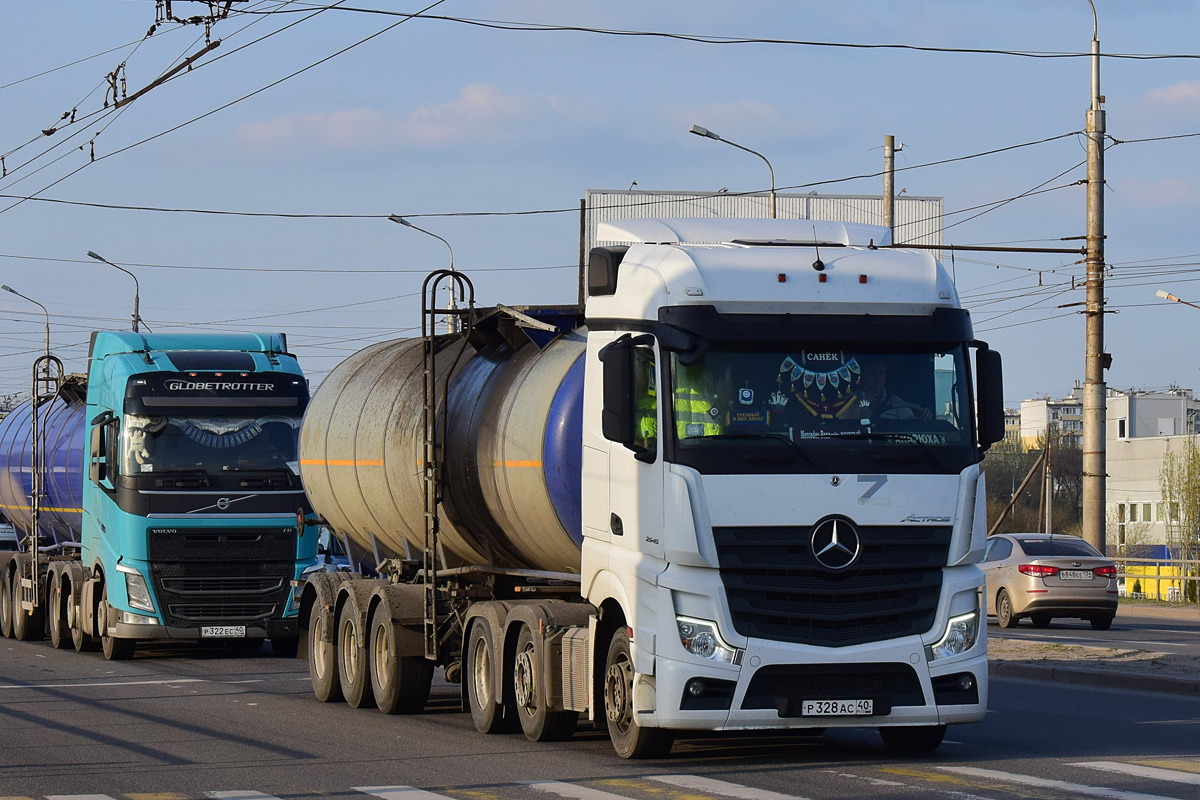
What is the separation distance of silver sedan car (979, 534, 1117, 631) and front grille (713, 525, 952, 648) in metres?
16.7

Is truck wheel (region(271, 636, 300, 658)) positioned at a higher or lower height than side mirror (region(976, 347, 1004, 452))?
lower

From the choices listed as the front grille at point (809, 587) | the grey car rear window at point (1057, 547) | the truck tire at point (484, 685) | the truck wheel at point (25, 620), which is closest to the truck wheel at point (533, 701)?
the truck tire at point (484, 685)

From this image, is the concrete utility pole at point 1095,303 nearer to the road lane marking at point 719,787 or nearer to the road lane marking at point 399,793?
the road lane marking at point 719,787

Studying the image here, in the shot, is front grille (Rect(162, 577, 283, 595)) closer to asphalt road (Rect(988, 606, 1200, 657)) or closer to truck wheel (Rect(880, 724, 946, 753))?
asphalt road (Rect(988, 606, 1200, 657))

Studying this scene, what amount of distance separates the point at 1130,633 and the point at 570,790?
19.3 m

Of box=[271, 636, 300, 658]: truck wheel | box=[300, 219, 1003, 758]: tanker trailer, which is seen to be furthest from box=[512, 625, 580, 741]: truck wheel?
box=[271, 636, 300, 658]: truck wheel

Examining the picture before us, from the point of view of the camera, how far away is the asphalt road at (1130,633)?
2392cm

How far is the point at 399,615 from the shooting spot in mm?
15320

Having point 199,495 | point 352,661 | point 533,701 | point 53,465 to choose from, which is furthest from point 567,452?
point 53,465

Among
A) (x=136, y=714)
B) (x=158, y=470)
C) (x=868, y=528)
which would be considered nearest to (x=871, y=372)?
(x=868, y=528)

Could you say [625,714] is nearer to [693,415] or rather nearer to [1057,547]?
[693,415]

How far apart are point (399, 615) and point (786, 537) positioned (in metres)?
5.39

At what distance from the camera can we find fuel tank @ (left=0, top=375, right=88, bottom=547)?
25.1 metres

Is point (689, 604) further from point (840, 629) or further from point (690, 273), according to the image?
point (690, 273)
